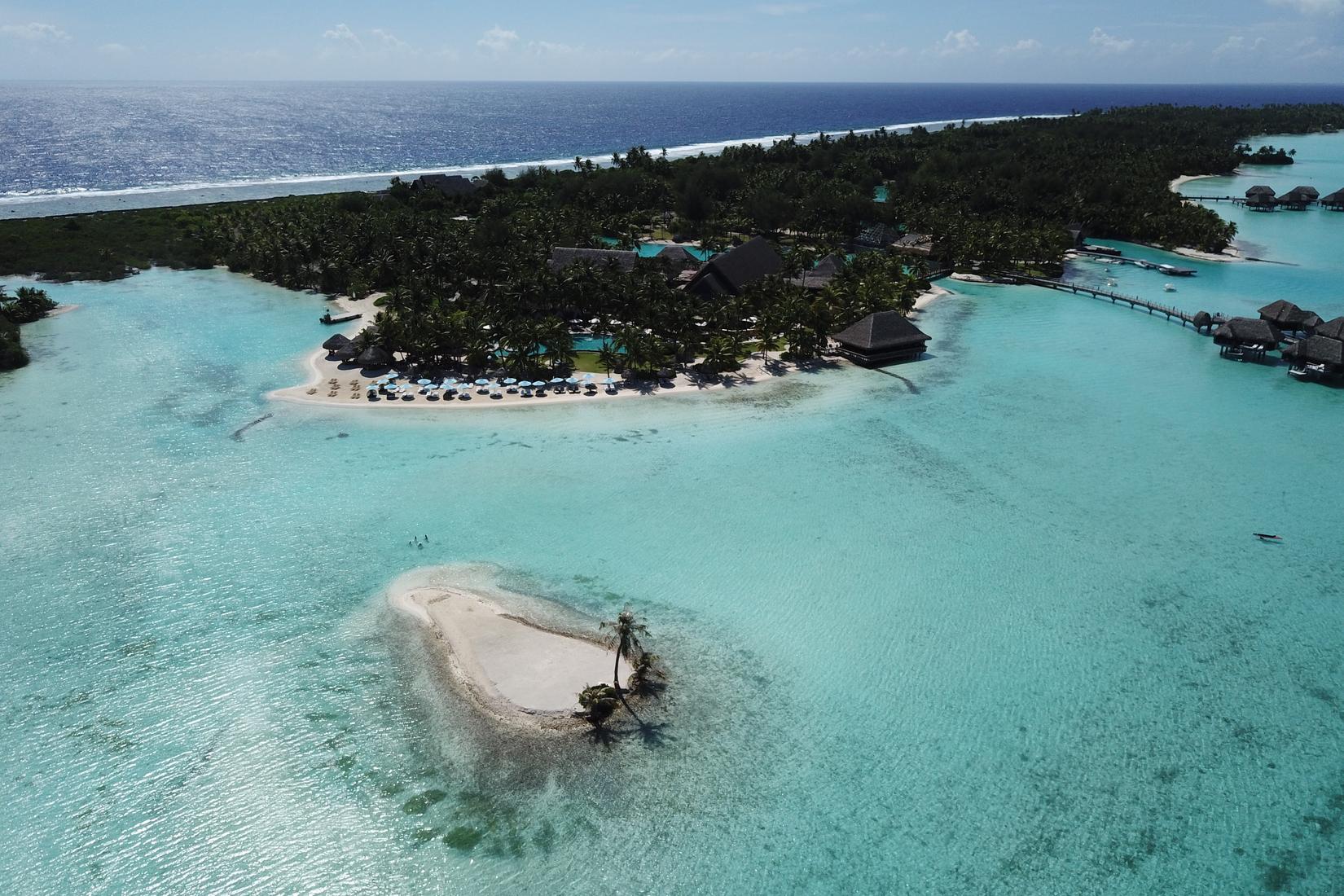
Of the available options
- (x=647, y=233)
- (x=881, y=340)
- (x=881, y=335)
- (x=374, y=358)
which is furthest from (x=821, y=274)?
(x=374, y=358)

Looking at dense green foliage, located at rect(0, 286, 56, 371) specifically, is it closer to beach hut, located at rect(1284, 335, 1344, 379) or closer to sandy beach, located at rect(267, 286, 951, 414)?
sandy beach, located at rect(267, 286, 951, 414)

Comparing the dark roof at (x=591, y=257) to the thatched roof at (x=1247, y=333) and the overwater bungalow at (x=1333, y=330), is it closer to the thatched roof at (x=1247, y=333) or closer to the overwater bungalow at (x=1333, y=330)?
the thatched roof at (x=1247, y=333)

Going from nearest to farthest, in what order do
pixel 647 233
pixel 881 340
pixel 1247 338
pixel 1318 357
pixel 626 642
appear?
pixel 626 642, pixel 1318 357, pixel 881 340, pixel 1247 338, pixel 647 233

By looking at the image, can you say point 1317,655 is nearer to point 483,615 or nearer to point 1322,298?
point 483,615

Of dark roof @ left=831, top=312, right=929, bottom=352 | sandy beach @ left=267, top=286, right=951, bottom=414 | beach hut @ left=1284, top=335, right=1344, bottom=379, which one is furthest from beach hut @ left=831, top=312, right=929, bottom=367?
beach hut @ left=1284, top=335, right=1344, bottom=379

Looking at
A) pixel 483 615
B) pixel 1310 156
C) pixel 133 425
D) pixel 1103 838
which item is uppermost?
pixel 1310 156

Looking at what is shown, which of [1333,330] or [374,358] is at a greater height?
[1333,330]

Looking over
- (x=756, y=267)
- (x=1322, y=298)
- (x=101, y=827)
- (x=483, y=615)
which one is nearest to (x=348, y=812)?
(x=101, y=827)

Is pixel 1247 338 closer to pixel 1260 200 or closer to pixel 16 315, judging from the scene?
pixel 1260 200
